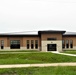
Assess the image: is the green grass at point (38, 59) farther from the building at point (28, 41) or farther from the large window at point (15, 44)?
the large window at point (15, 44)

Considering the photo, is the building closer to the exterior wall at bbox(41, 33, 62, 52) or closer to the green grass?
the exterior wall at bbox(41, 33, 62, 52)

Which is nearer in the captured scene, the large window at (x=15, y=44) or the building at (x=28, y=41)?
the building at (x=28, y=41)

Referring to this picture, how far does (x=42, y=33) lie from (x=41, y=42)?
2.93 m

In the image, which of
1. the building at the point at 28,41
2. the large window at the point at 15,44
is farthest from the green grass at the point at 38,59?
the large window at the point at 15,44

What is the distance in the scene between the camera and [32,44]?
62625 millimetres

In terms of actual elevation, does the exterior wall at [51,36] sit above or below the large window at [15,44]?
above

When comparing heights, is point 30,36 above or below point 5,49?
above

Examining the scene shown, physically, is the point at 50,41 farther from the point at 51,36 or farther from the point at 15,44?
the point at 15,44

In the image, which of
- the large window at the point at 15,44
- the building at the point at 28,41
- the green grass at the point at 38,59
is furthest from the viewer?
the large window at the point at 15,44

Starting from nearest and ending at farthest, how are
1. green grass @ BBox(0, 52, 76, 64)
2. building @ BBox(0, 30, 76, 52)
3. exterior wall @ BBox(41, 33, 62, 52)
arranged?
green grass @ BBox(0, 52, 76, 64), exterior wall @ BBox(41, 33, 62, 52), building @ BBox(0, 30, 76, 52)

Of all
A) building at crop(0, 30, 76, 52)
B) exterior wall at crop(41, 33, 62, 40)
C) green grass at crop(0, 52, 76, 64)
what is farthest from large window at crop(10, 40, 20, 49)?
green grass at crop(0, 52, 76, 64)

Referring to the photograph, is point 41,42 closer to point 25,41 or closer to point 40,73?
point 25,41

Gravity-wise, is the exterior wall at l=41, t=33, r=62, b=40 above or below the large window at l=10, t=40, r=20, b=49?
above

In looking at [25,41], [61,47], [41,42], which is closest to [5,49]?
[25,41]
